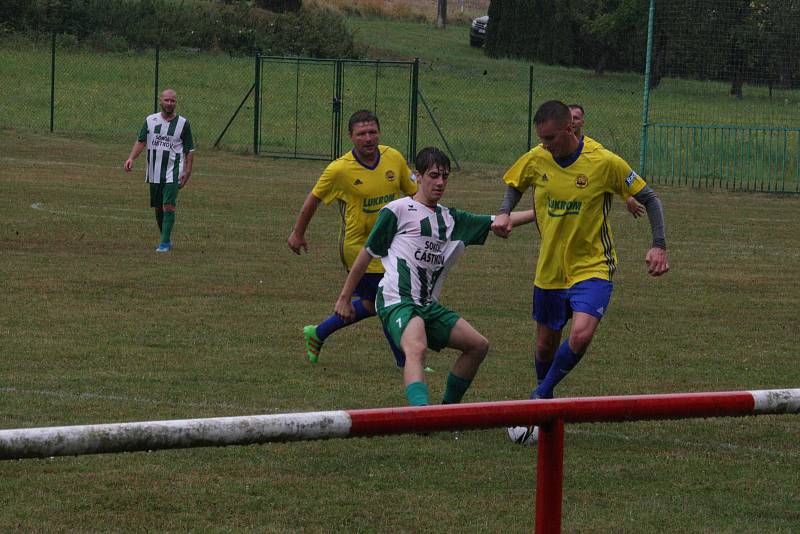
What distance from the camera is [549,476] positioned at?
4199mm

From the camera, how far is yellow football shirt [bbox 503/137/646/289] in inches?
320

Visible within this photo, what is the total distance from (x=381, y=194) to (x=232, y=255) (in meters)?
6.99

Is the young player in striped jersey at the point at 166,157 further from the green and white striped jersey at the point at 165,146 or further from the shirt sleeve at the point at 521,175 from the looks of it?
the shirt sleeve at the point at 521,175

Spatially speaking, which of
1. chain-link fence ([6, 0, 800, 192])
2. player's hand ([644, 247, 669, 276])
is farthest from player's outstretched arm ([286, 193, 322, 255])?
chain-link fence ([6, 0, 800, 192])

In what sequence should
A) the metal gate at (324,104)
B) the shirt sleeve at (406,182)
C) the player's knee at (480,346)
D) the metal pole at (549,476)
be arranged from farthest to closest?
1. the metal gate at (324,104)
2. the shirt sleeve at (406,182)
3. the player's knee at (480,346)
4. the metal pole at (549,476)

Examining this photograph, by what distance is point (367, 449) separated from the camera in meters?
7.70

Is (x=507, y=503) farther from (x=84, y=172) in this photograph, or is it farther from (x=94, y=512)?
(x=84, y=172)

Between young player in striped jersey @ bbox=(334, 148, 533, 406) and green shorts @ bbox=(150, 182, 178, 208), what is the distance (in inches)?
366

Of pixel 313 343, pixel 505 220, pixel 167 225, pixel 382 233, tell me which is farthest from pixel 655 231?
pixel 167 225

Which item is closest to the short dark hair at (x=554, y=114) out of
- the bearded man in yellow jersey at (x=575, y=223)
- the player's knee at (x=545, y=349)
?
the bearded man in yellow jersey at (x=575, y=223)

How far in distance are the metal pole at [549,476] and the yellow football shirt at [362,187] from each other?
5.82 meters

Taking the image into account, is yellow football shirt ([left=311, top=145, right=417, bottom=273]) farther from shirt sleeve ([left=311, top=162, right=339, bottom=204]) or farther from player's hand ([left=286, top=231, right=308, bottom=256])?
player's hand ([left=286, top=231, right=308, bottom=256])

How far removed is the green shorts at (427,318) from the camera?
7.76 m

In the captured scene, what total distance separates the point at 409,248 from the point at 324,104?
3503 cm
